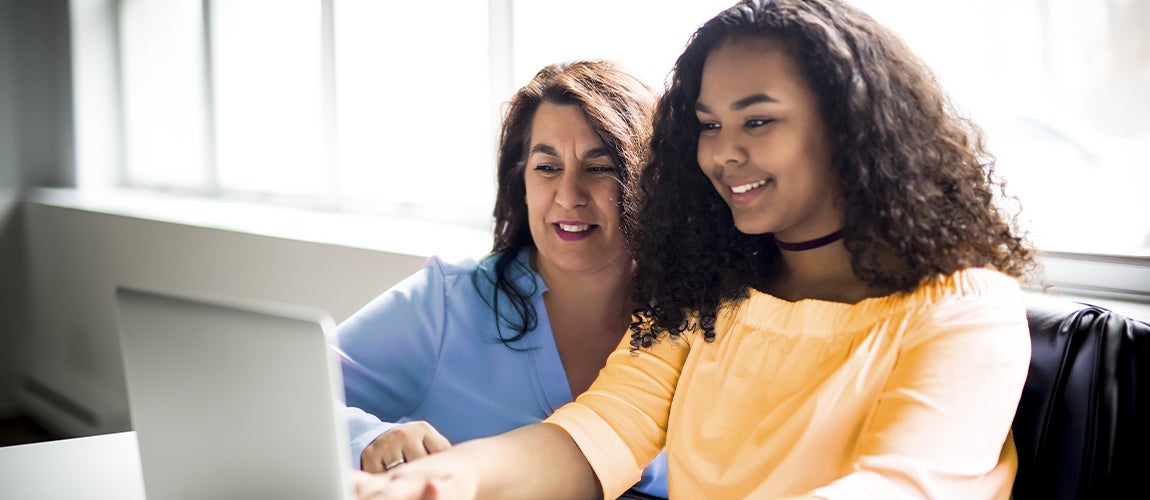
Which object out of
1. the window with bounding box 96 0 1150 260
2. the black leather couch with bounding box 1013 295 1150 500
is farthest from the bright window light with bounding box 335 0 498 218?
the black leather couch with bounding box 1013 295 1150 500

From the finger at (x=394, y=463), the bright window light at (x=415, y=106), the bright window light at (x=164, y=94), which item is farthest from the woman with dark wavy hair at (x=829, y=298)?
the bright window light at (x=164, y=94)

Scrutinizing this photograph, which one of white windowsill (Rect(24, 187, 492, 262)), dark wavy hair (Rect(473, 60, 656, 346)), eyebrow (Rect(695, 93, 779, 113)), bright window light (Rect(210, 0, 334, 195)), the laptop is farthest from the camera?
bright window light (Rect(210, 0, 334, 195))

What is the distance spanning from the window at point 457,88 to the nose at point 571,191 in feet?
1.13

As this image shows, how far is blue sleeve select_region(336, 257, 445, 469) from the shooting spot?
1.69 metres

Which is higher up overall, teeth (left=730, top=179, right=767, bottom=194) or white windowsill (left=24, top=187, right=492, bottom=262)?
teeth (left=730, top=179, right=767, bottom=194)

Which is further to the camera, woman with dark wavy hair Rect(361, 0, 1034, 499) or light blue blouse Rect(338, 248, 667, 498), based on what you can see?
light blue blouse Rect(338, 248, 667, 498)

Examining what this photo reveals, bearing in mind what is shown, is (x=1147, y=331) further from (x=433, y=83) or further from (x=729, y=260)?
(x=433, y=83)

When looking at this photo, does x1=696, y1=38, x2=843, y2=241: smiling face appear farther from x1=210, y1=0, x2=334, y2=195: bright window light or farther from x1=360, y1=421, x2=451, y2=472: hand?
x1=210, y1=0, x2=334, y2=195: bright window light

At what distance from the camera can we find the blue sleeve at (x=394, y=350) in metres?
1.69

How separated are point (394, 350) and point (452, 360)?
0.33 ft

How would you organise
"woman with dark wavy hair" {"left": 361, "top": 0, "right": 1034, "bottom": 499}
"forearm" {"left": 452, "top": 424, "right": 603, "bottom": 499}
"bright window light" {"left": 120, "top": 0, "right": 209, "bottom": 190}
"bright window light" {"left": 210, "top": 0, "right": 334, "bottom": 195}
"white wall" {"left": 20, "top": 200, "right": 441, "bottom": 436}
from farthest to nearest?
"bright window light" {"left": 120, "top": 0, "right": 209, "bottom": 190}
"bright window light" {"left": 210, "top": 0, "right": 334, "bottom": 195}
"white wall" {"left": 20, "top": 200, "right": 441, "bottom": 436}
"forearm" {"left": 452, "top": 424, "right": 603, "bottom": 499}
"woman with dark wavy hair" {"left": 361, "top": 0, "right": 1034, "bottom": 499}

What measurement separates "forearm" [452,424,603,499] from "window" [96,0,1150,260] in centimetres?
68

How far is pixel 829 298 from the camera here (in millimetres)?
1145

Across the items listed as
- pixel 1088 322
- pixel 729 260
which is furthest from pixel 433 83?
pixel 1088 322
